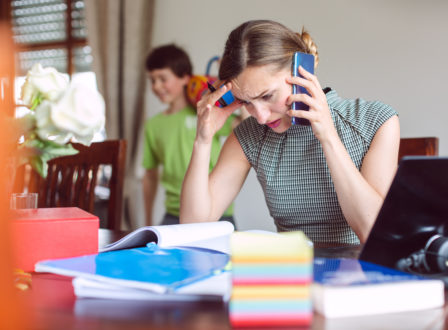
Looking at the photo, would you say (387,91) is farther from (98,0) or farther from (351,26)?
(98,0)

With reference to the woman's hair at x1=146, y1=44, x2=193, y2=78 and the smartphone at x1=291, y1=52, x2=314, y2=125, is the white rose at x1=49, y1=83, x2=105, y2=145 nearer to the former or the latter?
the smartphone at x1=291, y1=52, x2=314, y2=125

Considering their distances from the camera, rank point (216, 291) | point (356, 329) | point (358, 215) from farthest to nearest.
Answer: point (358, 215)
point (216, 291)
point (356, 329)

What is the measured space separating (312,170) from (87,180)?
29.6 inches

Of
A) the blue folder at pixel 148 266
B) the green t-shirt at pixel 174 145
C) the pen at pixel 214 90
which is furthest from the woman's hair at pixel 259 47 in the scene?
the green t-shirt at pixel 174 145

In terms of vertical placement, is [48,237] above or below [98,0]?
below

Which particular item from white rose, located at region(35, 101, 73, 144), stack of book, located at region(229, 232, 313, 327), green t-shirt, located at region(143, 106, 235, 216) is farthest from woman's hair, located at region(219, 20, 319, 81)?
green t-shirt, located at region(143, 106, 235, 216)

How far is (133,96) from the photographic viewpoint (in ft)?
11.7

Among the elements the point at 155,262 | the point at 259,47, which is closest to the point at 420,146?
the point at 259,47

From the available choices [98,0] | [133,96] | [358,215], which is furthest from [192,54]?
[358,215]

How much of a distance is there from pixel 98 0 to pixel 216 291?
3.48m

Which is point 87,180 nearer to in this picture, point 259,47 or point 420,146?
point 259,47

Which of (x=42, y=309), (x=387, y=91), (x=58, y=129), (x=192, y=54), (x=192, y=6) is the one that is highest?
(x=192, y=6)

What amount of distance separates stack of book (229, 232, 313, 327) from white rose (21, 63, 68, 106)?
0.32 metres

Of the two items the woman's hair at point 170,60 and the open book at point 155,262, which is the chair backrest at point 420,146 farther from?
the woman's hair at point 170,60
